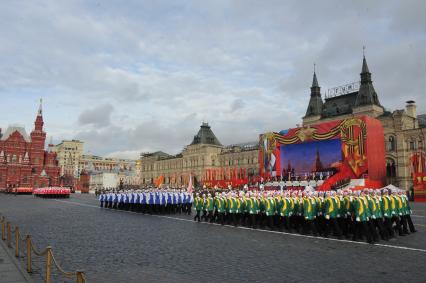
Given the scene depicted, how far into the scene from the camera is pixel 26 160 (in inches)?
2987

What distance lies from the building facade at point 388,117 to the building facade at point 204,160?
18246 mm

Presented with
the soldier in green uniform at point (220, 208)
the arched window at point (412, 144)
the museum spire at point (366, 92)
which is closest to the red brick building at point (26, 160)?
the museum spire at point (366, 92)

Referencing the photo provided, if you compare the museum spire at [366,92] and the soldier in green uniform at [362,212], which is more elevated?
the museum spire at [366,92]

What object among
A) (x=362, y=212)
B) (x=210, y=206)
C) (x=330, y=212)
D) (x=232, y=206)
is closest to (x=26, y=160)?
(x=210, y=206)

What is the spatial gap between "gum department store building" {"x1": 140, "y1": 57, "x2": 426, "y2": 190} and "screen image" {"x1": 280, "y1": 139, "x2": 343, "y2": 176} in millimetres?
15096

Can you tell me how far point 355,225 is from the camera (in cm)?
1191

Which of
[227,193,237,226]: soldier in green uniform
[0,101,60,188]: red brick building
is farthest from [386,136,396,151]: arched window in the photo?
[0,101,60,188]: red brick building

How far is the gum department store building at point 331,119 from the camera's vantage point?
48812 millimetres

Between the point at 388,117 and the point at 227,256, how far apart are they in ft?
164

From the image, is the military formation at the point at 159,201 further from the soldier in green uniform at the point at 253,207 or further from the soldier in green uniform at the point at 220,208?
the soldier in green uniform at the point at 253,207

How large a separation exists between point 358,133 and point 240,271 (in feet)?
107

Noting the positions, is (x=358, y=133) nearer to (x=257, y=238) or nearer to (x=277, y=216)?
(x=277, y=216)

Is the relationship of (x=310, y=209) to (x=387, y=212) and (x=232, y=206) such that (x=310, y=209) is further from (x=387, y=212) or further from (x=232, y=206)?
(x=232, y=206)

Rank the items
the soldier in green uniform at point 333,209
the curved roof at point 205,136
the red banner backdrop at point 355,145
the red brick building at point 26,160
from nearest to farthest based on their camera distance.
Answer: the soldier in green uniform at point 333,209, the red banner backdrop at point 355,145, the red brick building at point 26,160, the curved roof at point 205,136
